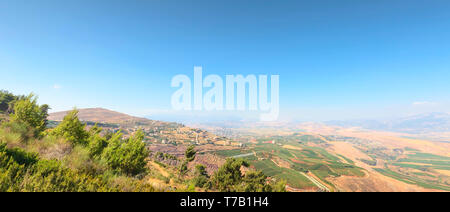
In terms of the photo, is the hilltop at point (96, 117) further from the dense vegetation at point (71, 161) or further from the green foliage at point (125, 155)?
the green foliage at point (125, 155)

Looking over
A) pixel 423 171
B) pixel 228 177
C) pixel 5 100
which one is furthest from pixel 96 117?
pixel 423 171

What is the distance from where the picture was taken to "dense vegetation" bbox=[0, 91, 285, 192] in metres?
4.99

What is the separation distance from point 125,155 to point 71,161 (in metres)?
3.23

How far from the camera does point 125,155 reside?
10.8m

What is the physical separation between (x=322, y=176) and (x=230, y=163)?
5085 centimetres

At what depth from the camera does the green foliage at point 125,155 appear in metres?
9.88

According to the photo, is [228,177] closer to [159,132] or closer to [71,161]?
[71,161]

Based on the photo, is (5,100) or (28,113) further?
(5,100)

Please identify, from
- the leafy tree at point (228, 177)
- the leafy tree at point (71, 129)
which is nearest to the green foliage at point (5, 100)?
the leafy tree at point (71, 129)

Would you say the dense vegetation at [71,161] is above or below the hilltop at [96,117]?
above
